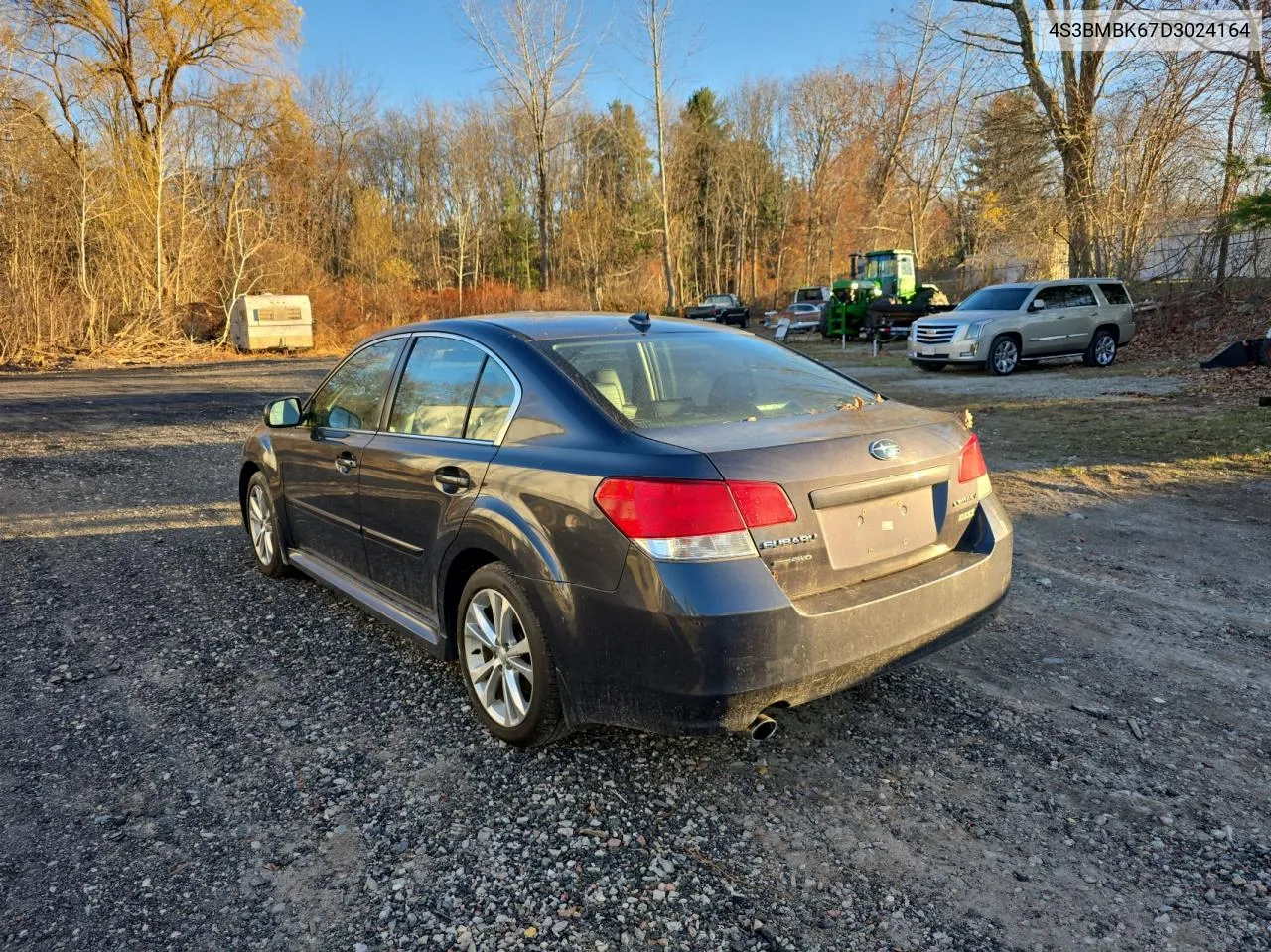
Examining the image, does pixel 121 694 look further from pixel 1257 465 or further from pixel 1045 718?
pixel 1257 465

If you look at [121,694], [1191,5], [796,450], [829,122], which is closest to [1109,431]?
[796,450]

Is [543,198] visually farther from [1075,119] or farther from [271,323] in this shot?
[1075,119]

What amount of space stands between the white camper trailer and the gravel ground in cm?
2432

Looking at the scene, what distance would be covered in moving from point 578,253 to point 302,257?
22.4m

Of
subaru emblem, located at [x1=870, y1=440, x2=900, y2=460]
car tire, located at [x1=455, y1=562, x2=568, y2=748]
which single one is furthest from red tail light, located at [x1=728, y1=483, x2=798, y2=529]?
car tire, located at [x1=455, y1=562, x2=568, y2=748]

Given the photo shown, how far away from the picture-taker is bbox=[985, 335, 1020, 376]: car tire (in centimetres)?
1689

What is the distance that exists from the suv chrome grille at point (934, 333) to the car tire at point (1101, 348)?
2.98 meters

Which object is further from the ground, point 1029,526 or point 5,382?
point 5,382

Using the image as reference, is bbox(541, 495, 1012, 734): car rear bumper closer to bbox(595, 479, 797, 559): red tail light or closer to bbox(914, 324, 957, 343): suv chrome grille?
bbox(595, 479, 797, 559): red tail light

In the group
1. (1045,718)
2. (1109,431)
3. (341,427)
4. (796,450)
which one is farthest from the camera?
(1109,431)

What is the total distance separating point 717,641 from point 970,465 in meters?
1.38

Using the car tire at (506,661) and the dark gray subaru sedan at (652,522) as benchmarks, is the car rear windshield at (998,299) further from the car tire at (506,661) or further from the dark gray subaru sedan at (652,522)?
the car tire at (506,661)

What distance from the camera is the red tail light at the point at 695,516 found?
2430 millimetres

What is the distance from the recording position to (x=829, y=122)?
52781 millimetres
